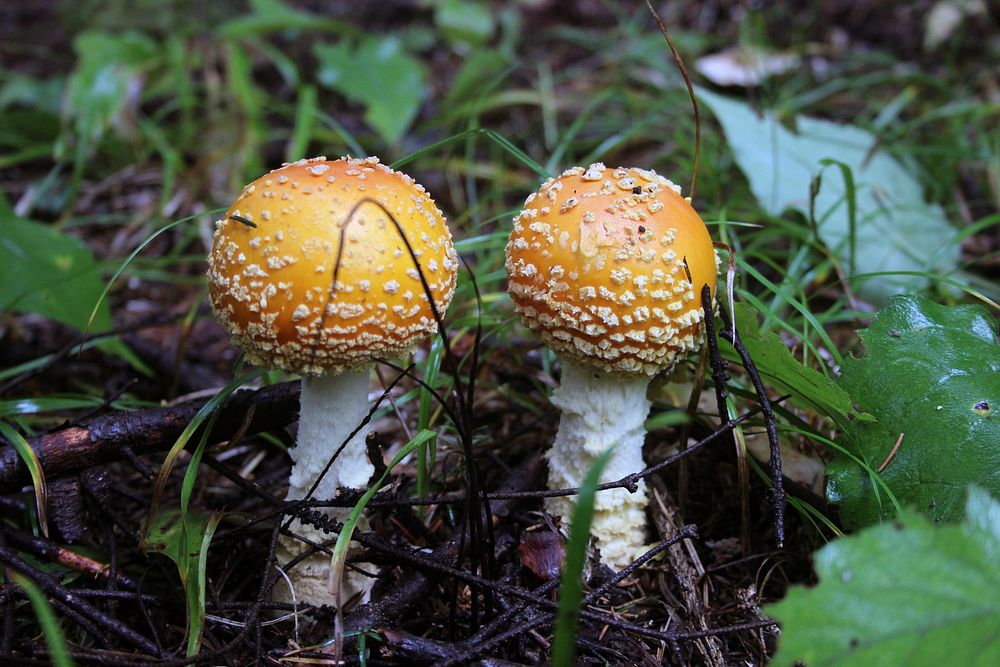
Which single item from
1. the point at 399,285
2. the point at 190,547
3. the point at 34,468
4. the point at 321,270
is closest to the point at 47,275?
the point at 34,468

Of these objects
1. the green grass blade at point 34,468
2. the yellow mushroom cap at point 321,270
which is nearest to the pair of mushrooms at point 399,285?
the yellow mushroom cap at point 321,270

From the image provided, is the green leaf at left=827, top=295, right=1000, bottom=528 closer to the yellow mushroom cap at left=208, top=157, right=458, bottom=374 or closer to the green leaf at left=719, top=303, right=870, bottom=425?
the green leaf at left=719, top=303, right=870, bottom=425

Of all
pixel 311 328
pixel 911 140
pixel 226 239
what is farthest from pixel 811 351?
pixel 911 140

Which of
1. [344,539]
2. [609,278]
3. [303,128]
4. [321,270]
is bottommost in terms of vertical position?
[344,539]

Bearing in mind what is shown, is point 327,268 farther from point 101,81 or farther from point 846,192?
point 101,81

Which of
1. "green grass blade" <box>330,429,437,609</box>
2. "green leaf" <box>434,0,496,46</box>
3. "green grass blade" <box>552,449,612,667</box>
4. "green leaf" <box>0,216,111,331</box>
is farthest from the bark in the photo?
"green leaf" <box>434,0,496,46</box>

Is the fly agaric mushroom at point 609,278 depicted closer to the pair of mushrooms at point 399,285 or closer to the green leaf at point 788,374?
the pair of mushrooms at point 399,285

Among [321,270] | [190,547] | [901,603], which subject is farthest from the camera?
[190,547]
